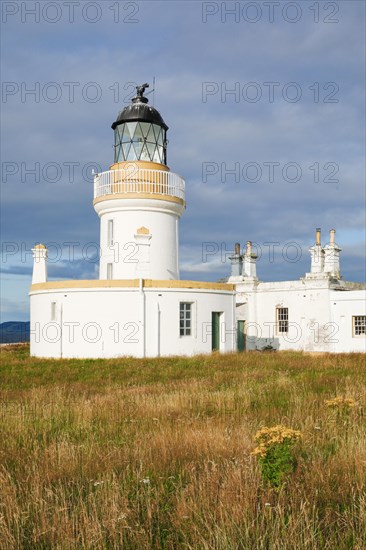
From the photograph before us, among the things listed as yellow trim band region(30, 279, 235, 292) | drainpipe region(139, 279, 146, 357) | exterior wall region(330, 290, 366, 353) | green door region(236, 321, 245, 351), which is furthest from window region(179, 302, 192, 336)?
exterior wall region(330, 290, 366, 353)

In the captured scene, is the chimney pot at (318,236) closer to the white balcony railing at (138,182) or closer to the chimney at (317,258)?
the chimney at (317,258)

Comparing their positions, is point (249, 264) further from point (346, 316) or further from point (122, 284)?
point (122, 284)

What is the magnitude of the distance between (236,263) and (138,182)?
10.2m

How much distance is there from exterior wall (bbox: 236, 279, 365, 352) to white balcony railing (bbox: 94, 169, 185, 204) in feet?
27.1

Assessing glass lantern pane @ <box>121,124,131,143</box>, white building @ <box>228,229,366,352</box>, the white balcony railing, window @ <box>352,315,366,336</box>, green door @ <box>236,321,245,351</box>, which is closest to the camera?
the white balcony railing

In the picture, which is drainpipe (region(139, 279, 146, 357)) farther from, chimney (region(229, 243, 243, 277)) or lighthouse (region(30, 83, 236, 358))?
chimney (region(229, 243, 243, 277))

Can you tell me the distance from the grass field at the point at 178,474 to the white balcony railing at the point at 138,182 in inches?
504

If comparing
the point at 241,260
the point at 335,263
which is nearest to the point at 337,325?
the point at 335,263

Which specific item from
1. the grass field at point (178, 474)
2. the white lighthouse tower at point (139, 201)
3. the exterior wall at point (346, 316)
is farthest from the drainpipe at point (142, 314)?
the exterior wall at point (346, 316)

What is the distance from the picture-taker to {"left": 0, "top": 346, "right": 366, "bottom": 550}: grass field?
3896 mm

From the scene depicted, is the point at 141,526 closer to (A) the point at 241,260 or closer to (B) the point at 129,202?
(B) the point at 129,202

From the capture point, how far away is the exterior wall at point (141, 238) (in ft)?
73.2

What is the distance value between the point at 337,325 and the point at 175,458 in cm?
2191

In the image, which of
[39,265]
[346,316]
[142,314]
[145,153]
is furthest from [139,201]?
[346,316]
